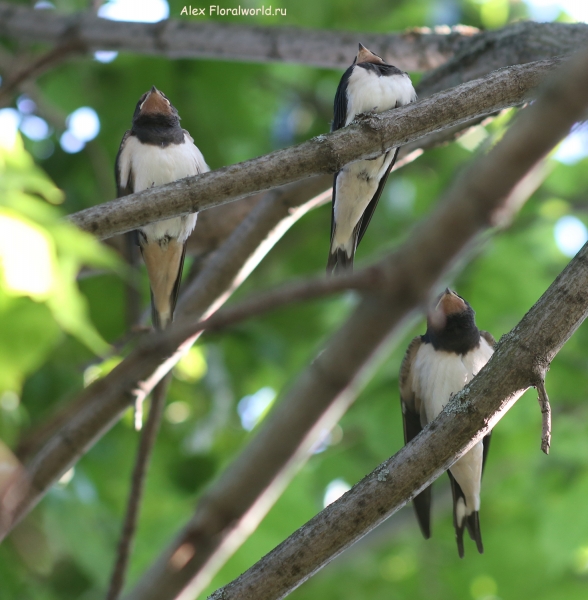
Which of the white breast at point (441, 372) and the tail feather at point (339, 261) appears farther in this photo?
the white breast at point (441, 372)

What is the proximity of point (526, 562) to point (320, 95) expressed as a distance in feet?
11.3

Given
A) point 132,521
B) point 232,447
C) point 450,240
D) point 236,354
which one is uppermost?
point 450,240

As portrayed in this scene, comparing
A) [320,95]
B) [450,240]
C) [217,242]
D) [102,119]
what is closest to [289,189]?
[217,242]

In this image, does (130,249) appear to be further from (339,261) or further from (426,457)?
(426,457)

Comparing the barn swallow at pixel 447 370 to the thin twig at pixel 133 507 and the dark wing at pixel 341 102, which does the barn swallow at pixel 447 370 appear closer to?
the dark wing at pixel 341 102

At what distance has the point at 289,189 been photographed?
98.3 inches

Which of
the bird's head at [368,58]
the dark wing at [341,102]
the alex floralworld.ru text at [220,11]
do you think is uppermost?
the bird's head at [368,58]

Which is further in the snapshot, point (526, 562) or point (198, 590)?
point (526, 562)

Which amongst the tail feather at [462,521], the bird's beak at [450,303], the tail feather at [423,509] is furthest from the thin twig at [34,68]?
the tail feather at [462,521]

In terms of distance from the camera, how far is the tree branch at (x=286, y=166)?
64.2 inches

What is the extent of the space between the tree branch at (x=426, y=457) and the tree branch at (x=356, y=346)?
234 millimetres

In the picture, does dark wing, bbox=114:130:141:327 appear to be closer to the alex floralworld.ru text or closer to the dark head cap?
the dark head cap

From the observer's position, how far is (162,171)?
8.46 ft

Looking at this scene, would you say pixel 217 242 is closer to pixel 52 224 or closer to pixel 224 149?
pixel 224 149
